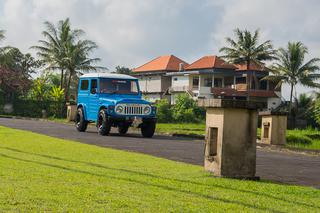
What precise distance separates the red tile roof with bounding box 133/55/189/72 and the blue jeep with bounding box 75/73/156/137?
53683mm

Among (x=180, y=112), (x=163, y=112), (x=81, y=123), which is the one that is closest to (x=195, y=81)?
(x=180, y=112)

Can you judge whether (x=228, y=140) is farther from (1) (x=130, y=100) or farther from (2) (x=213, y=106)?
(1) (x=130, y=100)

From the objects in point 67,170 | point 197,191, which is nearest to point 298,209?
point 197,191

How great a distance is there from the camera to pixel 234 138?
9086 mm

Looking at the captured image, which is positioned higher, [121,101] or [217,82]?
[217,82]

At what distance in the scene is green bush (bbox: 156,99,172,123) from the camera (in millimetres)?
48162

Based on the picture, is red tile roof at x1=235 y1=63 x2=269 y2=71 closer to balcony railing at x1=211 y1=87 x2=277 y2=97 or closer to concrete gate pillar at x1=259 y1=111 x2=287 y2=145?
balcony railing at x1=211 y1=87 x2=277 y2=97

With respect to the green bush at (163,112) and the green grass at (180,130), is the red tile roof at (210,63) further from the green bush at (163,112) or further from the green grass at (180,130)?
the green grass at (180,130)

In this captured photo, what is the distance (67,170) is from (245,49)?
58213mm

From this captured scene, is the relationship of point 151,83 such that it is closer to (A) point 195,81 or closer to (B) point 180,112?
(A) point 195,81

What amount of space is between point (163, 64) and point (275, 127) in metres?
57.2

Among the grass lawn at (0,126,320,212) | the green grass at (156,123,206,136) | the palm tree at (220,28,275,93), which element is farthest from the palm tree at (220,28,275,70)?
the grass lawn at (0,126,320,212)

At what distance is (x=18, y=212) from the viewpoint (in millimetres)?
5344

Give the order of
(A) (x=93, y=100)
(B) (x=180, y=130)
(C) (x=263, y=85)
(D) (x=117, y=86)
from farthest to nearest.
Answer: (C) (x=263, y=85) → (B) (x=180, y=130) → (A) (x=93, y=100) → (D) (x=117, y=86)
